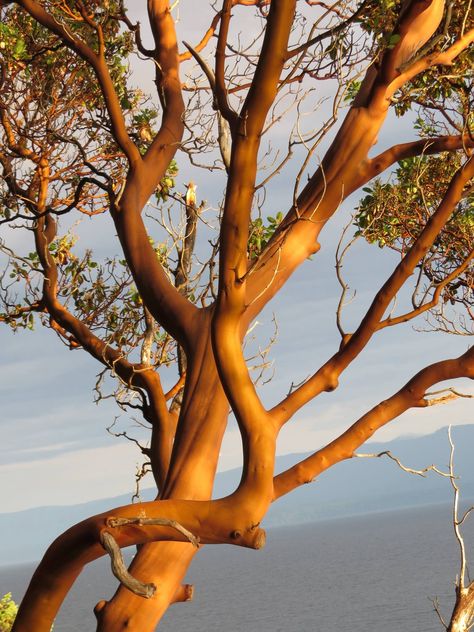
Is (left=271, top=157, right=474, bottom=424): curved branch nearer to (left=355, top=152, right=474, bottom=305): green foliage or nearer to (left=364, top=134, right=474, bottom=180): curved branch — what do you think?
(left=364, top=134, right=474, bottom=180): curved branch

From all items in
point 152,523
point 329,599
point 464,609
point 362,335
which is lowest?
point 329,599

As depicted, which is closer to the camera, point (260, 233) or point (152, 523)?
point (152, 523)

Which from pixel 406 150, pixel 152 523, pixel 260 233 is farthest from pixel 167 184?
pixel 152 523

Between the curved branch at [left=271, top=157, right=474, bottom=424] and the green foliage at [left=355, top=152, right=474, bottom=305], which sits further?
the green foliage at [left=355, top=152, right=474, bottom=305]

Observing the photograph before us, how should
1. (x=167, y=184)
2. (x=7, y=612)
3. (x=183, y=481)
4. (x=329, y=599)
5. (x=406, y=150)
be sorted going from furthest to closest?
(x=329, y=599) → (x=7, y=612) → (x=167, y=184) → (x=406, y=150) → (x=183, y=481)

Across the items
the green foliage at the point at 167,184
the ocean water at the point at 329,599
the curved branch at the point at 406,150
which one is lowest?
the ocean water at the point at 329,599

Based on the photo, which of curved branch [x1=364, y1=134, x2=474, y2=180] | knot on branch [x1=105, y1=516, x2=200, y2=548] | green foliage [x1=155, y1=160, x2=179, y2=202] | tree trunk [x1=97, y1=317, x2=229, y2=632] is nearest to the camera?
knot on branch [x1=105, y1=516, x2=200, y2=548]

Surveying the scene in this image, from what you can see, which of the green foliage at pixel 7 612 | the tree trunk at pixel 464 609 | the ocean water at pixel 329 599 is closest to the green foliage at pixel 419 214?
the tree trunk at pixel 464 609

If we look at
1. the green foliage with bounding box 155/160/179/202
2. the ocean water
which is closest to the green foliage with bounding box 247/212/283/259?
the green foliage with bounding box 155/160/179/202

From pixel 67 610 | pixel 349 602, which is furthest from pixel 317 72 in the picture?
pixel 67 610

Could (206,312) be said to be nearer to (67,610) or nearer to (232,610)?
(232,610)

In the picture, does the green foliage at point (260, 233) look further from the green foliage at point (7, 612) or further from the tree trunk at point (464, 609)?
the green foliage at point (7, 612)

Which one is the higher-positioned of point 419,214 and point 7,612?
point 419,214

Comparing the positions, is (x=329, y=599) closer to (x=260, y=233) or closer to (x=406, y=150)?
(x=260, y=233)
